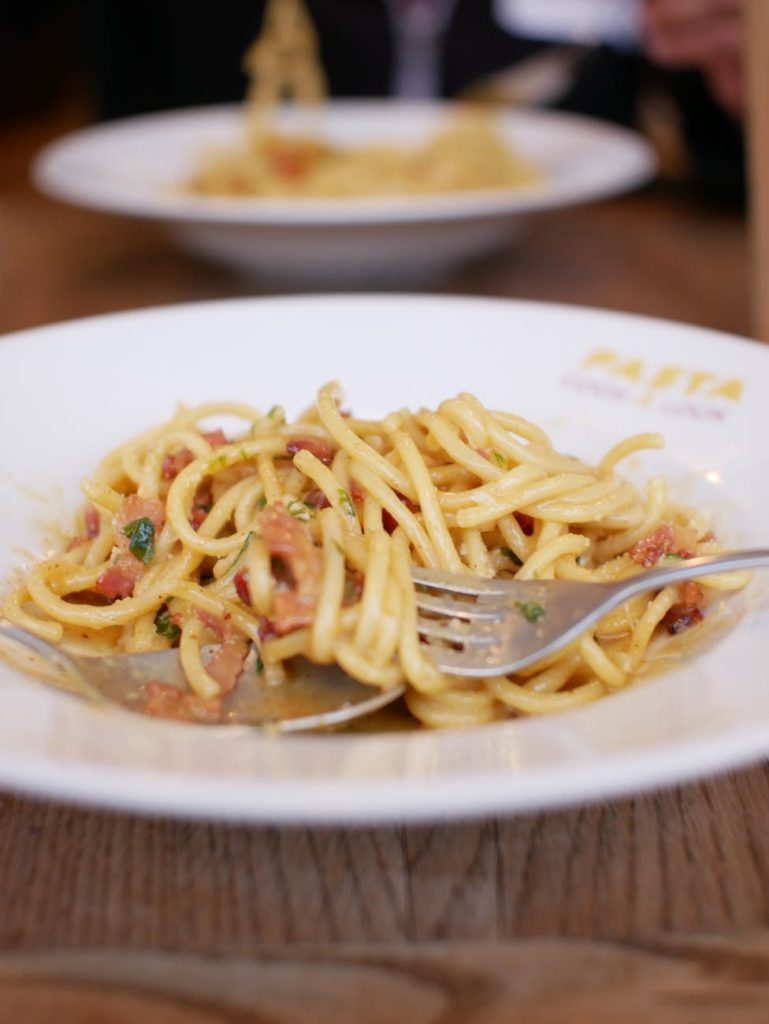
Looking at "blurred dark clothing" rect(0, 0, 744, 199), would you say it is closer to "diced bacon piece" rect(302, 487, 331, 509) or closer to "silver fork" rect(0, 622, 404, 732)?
"diced bacon piece" rect(302, 487, 331, 509)

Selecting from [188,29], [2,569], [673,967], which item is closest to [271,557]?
[2,569]

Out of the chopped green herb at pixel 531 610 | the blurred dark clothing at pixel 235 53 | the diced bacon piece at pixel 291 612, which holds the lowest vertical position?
the blurred dark clothing at pixel 235 53

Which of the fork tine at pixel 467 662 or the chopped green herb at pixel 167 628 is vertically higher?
the fork tine at pixel 467 662

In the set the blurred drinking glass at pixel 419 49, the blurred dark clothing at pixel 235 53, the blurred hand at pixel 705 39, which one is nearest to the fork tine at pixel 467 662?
the blurred hand at pixel 705 39

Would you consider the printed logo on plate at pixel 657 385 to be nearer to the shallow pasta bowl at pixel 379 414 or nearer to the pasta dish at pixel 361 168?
the shallow pasta bowl at pixel 379 414

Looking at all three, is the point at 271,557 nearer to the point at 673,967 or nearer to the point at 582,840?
the point at 582,840
